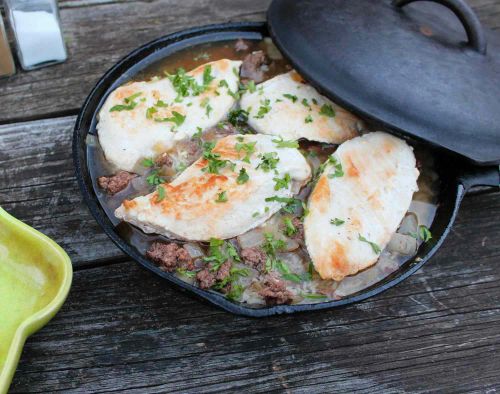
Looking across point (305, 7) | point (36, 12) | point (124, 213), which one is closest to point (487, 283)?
point (305, 7)

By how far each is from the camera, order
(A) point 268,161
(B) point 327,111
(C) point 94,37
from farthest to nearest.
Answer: (C) point 94,37
(B) point 327,111
(A) point 268,161

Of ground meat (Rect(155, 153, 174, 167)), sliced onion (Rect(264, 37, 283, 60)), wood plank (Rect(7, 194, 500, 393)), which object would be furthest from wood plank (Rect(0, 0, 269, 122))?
wood plank (Rect(7, 194, 500, 393))

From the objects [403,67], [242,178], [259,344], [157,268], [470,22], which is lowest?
[259,344]

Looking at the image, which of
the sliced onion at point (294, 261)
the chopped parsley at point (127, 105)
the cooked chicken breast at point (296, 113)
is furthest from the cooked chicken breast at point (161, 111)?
the sliced onion at point (294, 261)

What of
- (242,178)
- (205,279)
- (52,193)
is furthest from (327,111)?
(52,193)

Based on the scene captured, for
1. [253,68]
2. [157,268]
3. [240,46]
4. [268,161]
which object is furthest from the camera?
[240,46]

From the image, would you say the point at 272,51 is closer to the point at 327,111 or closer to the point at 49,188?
the point at 327,111
